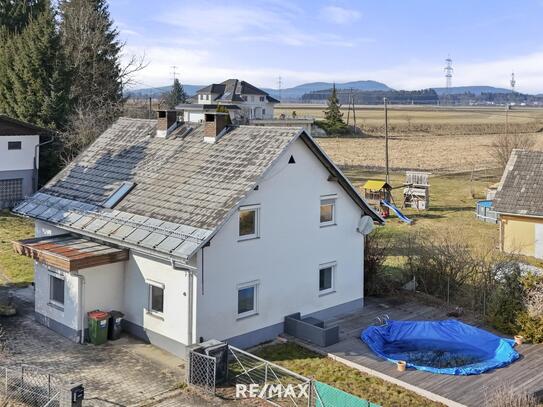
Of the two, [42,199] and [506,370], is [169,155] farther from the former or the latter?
[506,370]

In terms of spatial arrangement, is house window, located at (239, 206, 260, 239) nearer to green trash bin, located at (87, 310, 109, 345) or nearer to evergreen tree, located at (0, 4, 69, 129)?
green trash bin, located at (87, 310, 109, 345)

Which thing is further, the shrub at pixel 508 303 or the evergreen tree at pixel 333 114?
the evergreen tree at pixel 333 114

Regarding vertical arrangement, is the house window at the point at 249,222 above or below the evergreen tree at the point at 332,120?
below

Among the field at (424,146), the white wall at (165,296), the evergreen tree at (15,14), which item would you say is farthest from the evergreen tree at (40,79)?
the field at (424,146)

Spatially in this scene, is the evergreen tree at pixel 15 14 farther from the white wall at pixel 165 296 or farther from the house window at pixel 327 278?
the house window at pixel 327 278

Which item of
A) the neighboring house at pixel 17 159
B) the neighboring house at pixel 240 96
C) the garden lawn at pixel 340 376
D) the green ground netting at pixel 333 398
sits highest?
the neighboring house at pixel 240 96

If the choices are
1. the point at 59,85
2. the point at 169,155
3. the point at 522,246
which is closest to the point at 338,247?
the point at 169,155
